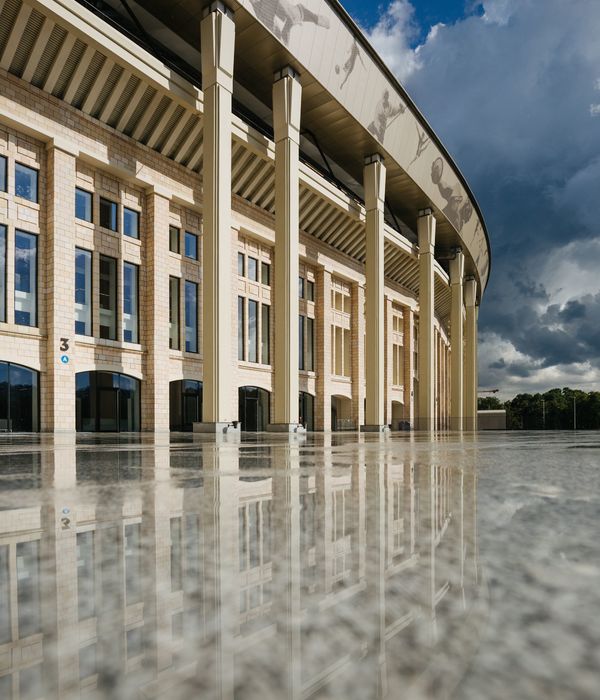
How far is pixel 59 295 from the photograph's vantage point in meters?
20.0

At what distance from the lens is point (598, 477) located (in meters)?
3.21

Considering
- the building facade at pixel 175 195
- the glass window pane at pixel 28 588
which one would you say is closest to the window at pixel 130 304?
the building facade at pixel 175 195

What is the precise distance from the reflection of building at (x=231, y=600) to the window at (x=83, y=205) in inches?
856

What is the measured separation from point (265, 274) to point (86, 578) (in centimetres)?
2908

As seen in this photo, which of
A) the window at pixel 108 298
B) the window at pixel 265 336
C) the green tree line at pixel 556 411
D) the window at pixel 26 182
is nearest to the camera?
the window at pixel 26 182

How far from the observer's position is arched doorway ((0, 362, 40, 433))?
18.8 meters

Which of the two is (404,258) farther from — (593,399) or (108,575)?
(593,399)

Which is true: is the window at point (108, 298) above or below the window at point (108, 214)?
below

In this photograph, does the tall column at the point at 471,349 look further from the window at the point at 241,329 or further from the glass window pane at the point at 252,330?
the window at the point at 241,329

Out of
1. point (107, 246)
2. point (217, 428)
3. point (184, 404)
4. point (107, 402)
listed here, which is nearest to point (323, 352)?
point (184, 404)

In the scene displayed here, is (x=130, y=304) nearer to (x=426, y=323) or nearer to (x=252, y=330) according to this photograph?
(x=252, y=330)

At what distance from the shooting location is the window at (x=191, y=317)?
2522cm

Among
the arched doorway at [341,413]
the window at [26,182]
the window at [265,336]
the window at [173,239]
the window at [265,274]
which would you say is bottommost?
the arched doorway at [341,413]

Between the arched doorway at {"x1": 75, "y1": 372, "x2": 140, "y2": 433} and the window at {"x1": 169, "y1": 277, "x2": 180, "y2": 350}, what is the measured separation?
8.47ft
